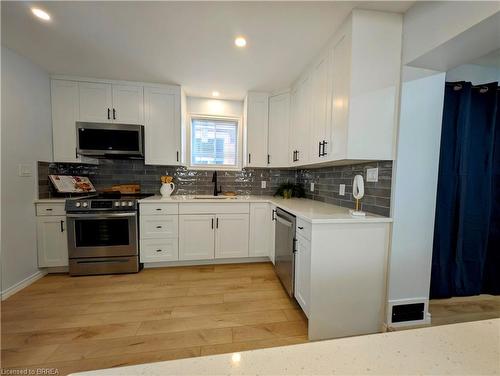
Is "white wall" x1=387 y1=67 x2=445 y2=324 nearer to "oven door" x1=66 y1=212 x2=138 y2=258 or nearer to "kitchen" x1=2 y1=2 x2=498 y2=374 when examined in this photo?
"kitchen" x1=2 y1=2 x2=498 y2=374

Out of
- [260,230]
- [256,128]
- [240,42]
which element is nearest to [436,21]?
[240,42]

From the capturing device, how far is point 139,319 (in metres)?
1.80

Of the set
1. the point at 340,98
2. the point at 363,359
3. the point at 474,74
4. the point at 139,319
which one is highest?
the point at 474,74

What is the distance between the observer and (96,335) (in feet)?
→ 5.30

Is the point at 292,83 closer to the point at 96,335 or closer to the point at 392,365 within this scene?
the point at 392,365

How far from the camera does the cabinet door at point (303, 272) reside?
1.66 meters

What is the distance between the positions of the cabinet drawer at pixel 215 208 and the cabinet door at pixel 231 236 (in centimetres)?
7

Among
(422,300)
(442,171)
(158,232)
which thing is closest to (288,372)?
(422,300)

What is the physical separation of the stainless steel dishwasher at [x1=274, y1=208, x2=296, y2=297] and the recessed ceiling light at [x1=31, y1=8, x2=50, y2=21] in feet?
8.60

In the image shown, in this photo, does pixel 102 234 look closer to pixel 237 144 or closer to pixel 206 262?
pixel 206 262

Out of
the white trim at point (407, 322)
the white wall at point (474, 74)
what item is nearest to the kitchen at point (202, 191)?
the white trim at point (407, 322)

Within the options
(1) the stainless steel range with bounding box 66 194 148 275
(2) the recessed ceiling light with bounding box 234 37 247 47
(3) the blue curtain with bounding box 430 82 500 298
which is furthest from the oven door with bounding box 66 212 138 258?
(3) the blue curtain with bounding box 430 82 500 298

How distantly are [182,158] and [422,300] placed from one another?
3.09 m

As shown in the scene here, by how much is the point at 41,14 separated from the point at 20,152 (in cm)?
142
